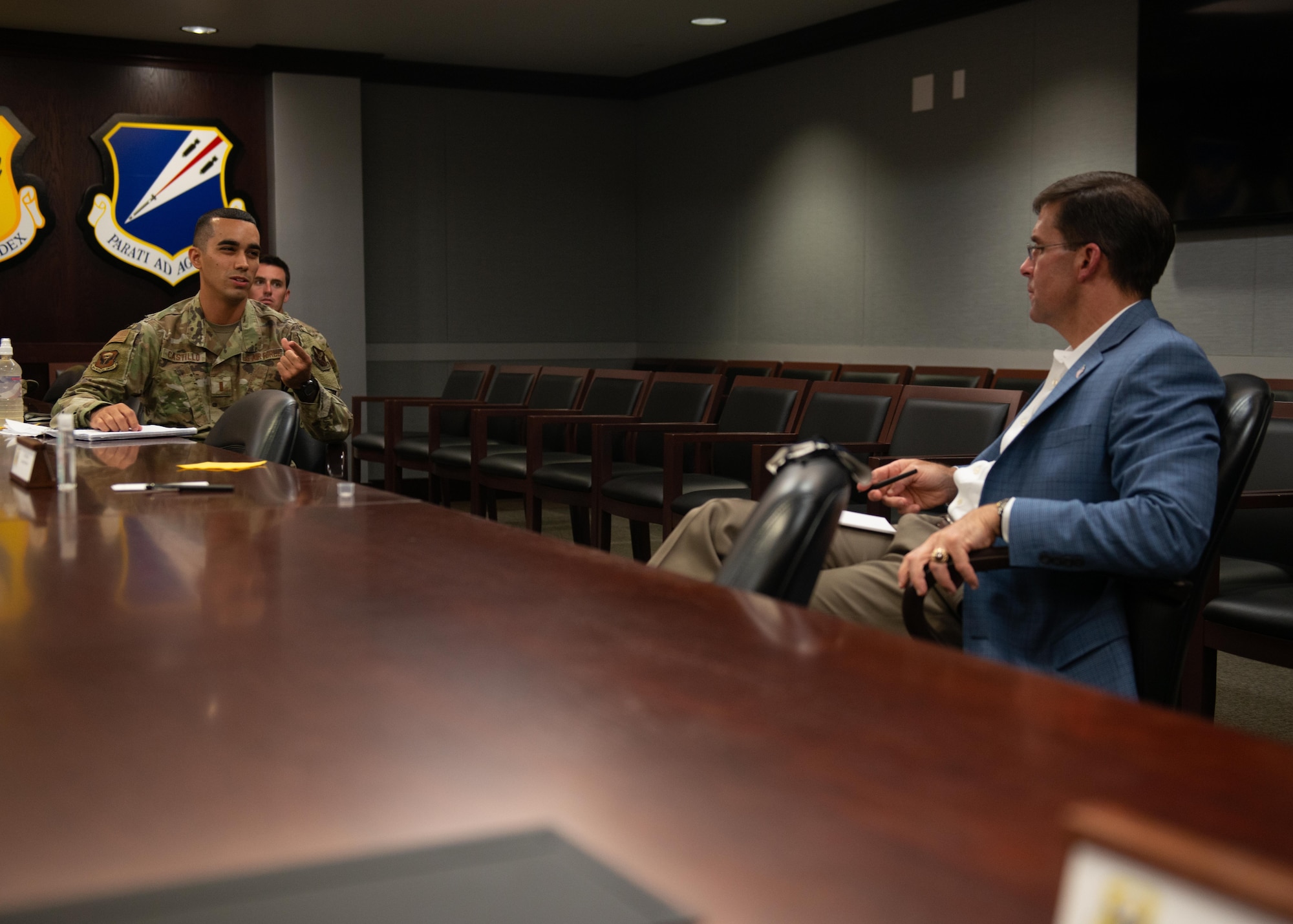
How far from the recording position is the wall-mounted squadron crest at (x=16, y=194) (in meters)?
7.37

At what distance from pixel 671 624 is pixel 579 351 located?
27.5 feet

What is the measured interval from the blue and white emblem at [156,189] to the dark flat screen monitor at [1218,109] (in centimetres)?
550

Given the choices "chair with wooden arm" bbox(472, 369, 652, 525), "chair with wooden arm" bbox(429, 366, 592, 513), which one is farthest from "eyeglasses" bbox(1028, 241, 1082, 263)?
"chair with wooden arm" bbox(429, 366, 592, 513)

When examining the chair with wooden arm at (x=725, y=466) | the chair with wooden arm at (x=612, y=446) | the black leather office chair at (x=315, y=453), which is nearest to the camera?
the black leather office chair at (x=315, y=453)

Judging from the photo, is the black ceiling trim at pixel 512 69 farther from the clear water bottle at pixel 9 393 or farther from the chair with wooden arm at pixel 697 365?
the clear water bottle at pixel 9 393

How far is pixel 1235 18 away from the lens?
5129 mm

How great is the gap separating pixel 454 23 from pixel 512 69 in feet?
4.73

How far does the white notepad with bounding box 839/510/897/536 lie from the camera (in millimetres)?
2398

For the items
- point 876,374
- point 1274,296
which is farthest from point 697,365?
point 1274,296

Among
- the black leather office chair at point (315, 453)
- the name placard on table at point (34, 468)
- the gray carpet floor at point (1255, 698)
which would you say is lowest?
the gray carpet floor at point (1255, 698)

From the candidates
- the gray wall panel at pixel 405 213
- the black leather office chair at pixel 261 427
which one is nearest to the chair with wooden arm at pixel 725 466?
the black leather office chair at pixel 261 427

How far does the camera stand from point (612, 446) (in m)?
5.17

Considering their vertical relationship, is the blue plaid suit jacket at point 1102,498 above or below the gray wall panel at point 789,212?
below

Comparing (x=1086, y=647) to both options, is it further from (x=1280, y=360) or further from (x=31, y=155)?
(x=31, y=155)
